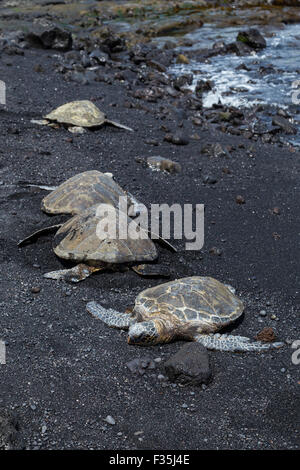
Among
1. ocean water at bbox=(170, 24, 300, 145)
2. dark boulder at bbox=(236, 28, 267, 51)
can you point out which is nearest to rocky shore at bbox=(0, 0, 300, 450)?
ocean water at bbox=(170, 24, 300, 145)

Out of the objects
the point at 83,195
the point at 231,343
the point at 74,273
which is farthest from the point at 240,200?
the point at 231,343

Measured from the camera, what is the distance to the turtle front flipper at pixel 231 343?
4.02m

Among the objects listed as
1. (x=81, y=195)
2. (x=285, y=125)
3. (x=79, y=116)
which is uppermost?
(x=79, y=116)

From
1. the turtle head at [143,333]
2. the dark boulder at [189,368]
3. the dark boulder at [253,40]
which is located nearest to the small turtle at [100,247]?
the turtle head at [143,333]

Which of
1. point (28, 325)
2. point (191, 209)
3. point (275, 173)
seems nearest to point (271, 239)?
point (191, 209)

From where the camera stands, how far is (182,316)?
13.6 feet

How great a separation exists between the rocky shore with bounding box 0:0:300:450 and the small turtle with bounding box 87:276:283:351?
10cm

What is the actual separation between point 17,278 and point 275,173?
4.11 meters

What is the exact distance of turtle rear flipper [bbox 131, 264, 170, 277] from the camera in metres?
4.80

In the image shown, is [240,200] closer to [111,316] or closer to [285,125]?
[111,316]

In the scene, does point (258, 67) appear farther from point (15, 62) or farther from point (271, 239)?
point (271, 239)

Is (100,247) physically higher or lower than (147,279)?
higher

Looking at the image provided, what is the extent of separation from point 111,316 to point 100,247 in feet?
2.60

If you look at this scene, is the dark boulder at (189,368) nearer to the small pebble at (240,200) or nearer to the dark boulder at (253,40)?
the small pebble at (240,200)
